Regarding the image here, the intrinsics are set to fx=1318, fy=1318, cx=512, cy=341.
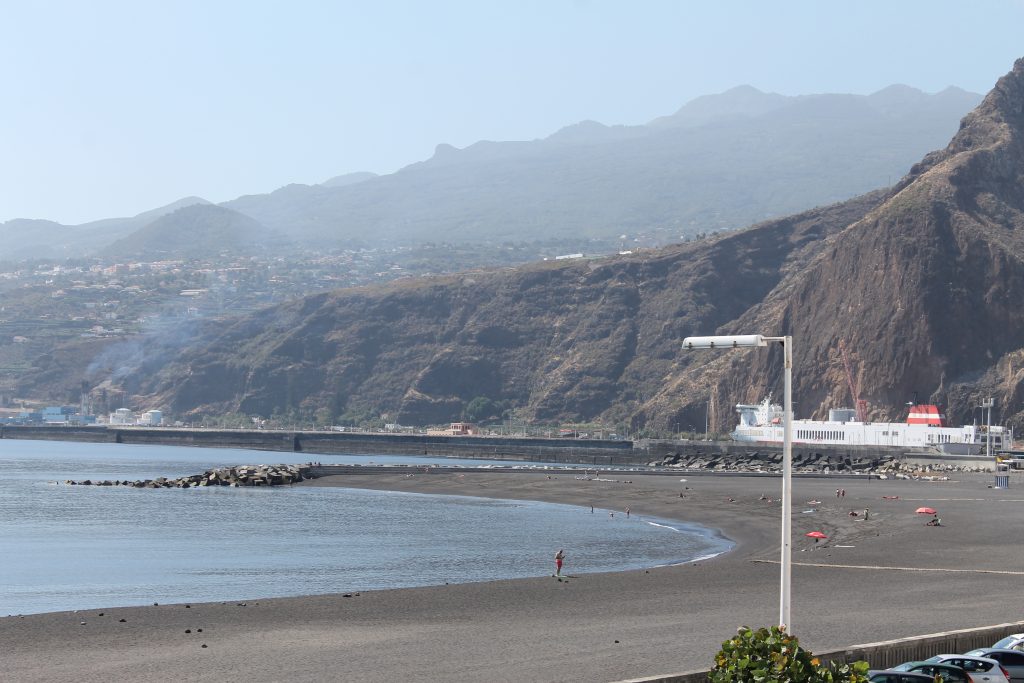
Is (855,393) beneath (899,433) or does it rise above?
above

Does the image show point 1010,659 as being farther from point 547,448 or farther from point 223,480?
point 547,448

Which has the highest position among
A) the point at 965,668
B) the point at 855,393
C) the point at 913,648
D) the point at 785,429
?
the point at 855,393

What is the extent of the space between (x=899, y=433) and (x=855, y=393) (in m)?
16.2

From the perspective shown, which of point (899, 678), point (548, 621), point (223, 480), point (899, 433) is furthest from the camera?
point (899, 433)

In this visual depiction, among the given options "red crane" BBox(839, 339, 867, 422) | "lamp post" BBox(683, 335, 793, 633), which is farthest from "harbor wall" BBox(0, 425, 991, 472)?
"lamp post" BBox(683, 335, 793, 633)

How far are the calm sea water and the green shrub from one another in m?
24.3

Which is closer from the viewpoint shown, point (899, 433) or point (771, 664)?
point (771, 664)

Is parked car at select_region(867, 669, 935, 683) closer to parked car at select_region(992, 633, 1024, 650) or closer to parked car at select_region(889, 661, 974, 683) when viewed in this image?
parked car at select_region(889, 661, 974, 683)

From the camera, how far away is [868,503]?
6838 cm

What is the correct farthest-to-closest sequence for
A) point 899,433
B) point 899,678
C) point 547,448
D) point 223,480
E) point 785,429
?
point 547,448
point 899,433
point 223,480
point 899,678
point 785,429

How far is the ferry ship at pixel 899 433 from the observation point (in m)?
126

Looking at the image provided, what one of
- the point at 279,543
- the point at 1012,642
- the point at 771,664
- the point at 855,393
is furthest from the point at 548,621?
the point at 855,393

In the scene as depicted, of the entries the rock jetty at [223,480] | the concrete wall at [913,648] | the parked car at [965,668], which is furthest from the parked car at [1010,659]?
the rock jetty at [223,480]

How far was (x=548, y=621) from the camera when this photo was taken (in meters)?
30.5
